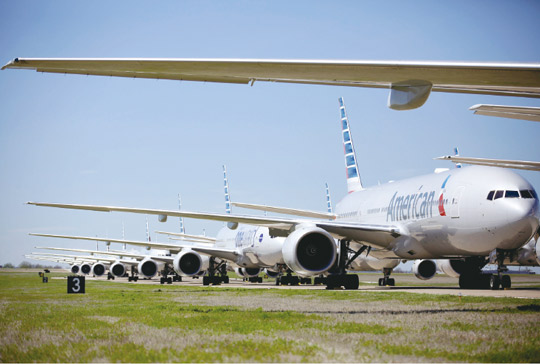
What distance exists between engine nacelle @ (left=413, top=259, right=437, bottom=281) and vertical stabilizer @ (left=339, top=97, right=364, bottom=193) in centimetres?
393

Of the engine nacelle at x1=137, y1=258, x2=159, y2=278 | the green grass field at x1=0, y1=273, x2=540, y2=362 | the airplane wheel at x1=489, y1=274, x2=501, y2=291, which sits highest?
the engine nacelle at x1=137, y1=258, x2=159, y2=278

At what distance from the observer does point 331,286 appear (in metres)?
17.5

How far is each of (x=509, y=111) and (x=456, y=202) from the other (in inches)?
271

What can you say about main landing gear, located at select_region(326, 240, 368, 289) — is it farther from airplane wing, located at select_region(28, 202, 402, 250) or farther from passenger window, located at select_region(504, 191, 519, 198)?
passenger window, located at select_region(504, 191, 519, 198)

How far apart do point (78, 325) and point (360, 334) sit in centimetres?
386

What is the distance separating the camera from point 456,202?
1552 centimetres

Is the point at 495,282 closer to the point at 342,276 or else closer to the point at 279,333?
the point at 342,276

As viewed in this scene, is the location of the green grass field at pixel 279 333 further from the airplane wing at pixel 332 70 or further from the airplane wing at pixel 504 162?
the airplane wing at pixel 504 162

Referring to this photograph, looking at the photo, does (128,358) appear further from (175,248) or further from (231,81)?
(175,248)

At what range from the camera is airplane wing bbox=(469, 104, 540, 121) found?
345 inches

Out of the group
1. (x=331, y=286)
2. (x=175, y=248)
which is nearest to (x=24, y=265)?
(x=175, y=248)

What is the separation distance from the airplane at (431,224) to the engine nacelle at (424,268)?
14.1ft

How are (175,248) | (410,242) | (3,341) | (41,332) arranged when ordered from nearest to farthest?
(3,341), (41,332), (410,242), (175,248)

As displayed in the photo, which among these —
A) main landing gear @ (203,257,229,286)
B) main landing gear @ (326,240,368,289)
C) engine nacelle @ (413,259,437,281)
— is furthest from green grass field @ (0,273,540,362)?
main landing gear @ (203,257,229,286)
